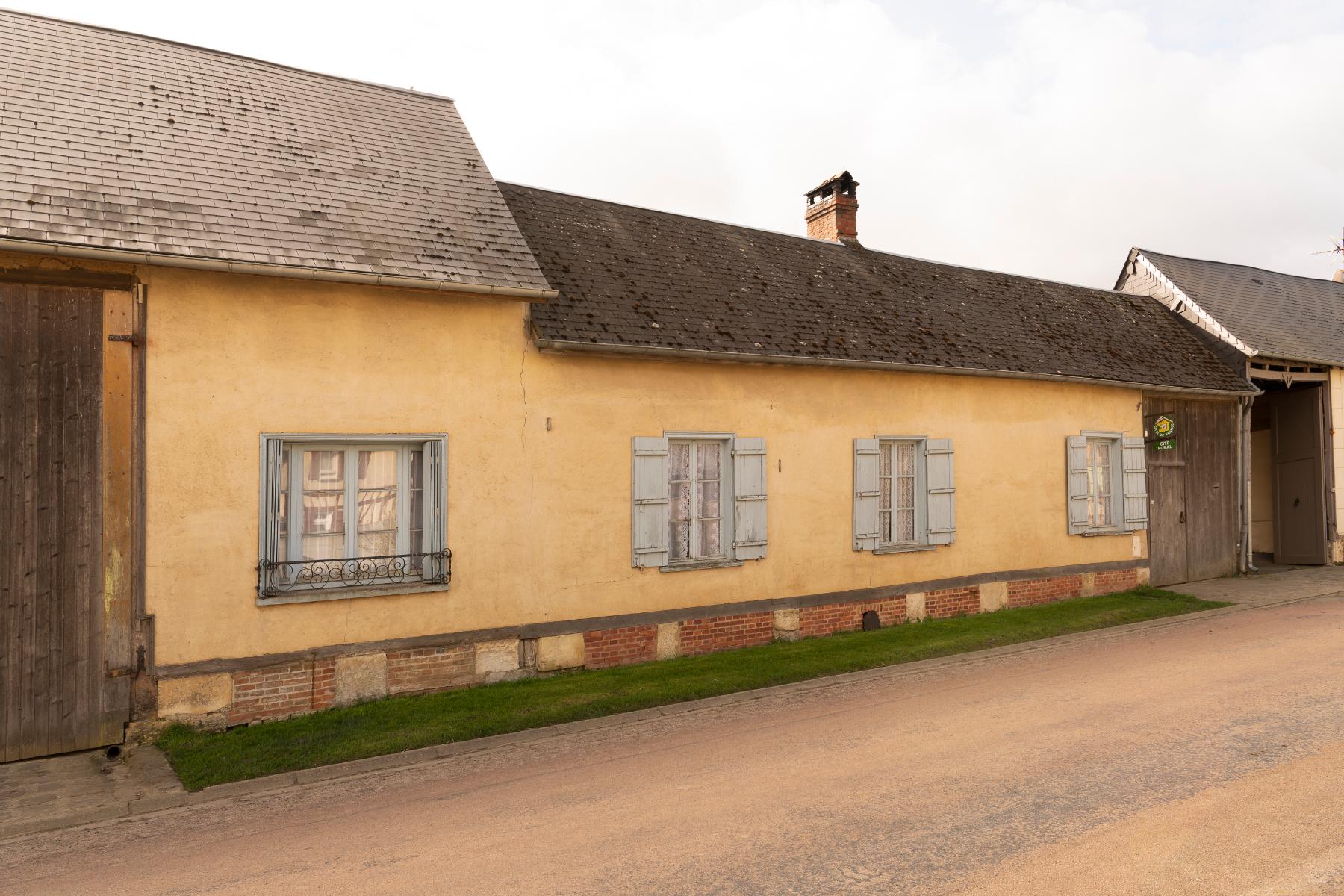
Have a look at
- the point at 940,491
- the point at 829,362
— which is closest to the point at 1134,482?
the point at 940,491

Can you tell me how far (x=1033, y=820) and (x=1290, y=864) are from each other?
1.18 m

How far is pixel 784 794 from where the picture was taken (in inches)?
217

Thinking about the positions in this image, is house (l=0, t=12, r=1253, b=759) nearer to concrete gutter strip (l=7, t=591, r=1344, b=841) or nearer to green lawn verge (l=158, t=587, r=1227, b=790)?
green lawn verge (l=158, t=587, r=1227, b=790)

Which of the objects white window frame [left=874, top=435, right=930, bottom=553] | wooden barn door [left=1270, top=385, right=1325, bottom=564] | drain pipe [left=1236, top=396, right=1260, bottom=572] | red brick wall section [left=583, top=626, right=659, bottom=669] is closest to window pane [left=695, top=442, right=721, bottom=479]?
red brick wall section [left=583, top=626, right=659, bottom=669]

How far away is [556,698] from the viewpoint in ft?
25.8

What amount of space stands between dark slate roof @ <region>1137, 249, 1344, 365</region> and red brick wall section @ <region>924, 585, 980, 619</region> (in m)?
7.55

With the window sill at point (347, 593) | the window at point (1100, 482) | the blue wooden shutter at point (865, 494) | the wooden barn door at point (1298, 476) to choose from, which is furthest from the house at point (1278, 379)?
the window sill at point (347, 593)

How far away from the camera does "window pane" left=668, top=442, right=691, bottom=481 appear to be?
9727 millimetres

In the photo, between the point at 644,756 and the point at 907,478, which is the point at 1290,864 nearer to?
the point at 644,756

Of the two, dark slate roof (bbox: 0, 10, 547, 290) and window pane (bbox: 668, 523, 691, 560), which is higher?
dark slate roof (bbox: 0, 10, 547, 290)

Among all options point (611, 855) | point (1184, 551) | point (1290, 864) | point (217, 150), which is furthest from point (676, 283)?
point (1184, 551)

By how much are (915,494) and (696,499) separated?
3.38 m

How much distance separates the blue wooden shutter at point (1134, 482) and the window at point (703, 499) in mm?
7036

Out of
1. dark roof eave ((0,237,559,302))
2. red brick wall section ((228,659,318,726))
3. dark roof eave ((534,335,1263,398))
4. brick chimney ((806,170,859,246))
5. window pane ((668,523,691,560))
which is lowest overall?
red brick wall section ((228,659,318,726))
